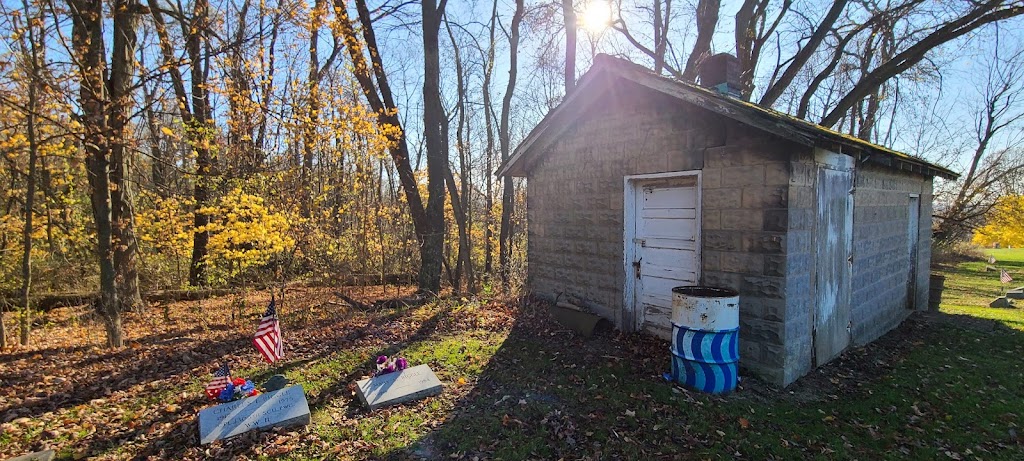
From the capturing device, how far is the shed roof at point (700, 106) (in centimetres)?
469

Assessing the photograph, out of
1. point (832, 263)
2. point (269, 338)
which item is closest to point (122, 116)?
point (269, 338)

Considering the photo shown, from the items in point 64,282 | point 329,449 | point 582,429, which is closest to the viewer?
point 329,449

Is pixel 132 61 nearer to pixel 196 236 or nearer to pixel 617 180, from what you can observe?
pixel 196 236

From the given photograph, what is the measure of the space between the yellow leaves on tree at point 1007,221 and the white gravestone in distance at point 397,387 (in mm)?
25741

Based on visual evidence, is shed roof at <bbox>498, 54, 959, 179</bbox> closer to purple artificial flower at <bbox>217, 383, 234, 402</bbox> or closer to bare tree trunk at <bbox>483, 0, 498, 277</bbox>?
purple artificial flower at <bbox>217, 383, 234, 402</bbox>

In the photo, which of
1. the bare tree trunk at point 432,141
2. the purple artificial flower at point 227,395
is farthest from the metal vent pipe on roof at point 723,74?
the purple artificial flower at point 227,395

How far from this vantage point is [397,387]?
4.96 metres

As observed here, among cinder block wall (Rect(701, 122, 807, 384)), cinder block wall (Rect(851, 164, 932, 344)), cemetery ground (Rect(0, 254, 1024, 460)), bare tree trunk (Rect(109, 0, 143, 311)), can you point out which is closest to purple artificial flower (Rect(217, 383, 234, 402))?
cemetery ground (Rect(0, 254, 1024, 460))

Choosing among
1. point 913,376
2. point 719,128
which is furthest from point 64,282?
point 913,376

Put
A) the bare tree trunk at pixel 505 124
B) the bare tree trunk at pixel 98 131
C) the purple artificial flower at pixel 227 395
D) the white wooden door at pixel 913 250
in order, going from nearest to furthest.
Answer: the purple artificial flower at pixel 227 395 → the bare tree trunk at pixel 98 131 → the white wooden door at pixel 913 250 → the bare tree trunk at pixel 505 124

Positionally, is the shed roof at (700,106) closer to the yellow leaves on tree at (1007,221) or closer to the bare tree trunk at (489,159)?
the bare tree trunk at (489,159)

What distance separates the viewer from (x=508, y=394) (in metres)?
5.03

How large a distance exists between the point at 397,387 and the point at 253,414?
1374mm

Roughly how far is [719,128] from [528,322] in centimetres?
424
